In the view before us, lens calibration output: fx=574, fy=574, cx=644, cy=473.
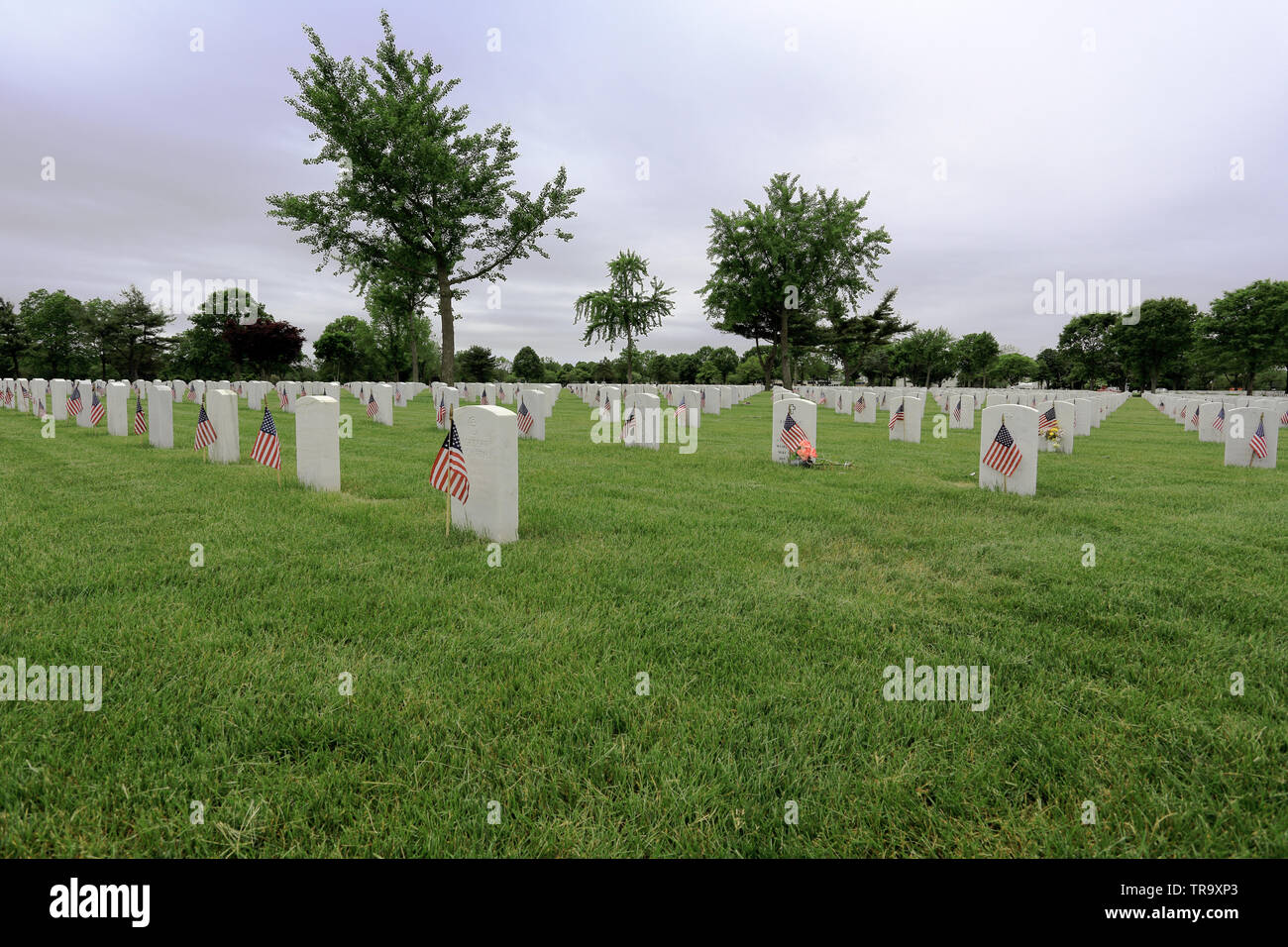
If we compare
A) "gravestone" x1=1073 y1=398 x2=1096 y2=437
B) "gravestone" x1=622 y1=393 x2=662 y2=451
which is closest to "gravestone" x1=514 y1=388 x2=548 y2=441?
"gravestone" x1=622 y1=393 x2=662 y2=451

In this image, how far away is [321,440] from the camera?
7441mm

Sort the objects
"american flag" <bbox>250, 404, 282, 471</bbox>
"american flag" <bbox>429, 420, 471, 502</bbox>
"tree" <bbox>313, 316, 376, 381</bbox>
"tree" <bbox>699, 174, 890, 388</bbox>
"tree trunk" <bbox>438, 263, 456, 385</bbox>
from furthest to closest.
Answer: "tree" <bbox>313, 316, 376, 381</bbox> → "tree" <bbox>699, 174, 890, 388</bbox> → "tree trunk" <bbox>438, 263, 456, 385</bbox> → "american flag" <bbox>250, 404, 282, 471</bbox> → "american flag" <bbox>429, 420, 471, 502</bbox>

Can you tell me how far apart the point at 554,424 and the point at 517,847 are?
55.3 ft

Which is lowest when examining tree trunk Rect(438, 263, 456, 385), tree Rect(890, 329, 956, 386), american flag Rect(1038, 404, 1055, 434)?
american flag Rect(1038, 404, 1055, 434)

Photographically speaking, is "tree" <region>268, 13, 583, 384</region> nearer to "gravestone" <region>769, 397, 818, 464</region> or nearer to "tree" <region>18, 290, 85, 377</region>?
"gravestone" <region>769, 397, 818, 464</region>

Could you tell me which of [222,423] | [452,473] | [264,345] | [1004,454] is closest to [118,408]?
[222,423]

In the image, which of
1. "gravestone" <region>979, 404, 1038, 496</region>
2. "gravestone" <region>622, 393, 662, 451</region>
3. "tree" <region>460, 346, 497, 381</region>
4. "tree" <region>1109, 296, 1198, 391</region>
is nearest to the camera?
"gravestone" <region>979, 404, 1038, 496</region>

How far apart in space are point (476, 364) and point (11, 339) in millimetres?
39878

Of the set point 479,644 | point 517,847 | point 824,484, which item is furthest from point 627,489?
Answer: point 517,847

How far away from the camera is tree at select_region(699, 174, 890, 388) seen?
3584 cm

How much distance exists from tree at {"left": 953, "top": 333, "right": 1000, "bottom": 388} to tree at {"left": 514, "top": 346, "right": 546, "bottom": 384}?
61.6m

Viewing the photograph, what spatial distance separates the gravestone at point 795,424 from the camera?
1025 centimetres
